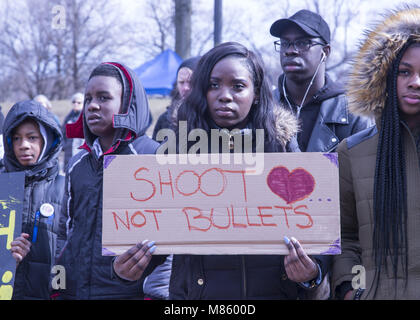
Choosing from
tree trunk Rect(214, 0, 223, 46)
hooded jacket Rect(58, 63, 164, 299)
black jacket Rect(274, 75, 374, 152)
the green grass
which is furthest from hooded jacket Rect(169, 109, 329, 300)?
the green grass

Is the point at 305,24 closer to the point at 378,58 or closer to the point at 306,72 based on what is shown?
the point at 306,72

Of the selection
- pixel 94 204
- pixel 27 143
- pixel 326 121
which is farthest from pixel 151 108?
pixel 94 204

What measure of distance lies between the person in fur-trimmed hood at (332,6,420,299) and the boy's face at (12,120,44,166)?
6.39ft

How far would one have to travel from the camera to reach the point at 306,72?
3479 millimetres

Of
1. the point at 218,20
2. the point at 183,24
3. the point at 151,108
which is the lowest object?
the point at 218,20

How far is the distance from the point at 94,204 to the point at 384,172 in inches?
57.4

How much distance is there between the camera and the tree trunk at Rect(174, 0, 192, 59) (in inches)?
435

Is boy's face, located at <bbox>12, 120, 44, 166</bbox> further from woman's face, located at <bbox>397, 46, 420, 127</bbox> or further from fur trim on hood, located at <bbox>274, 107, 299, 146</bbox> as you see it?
woman's face, located at <bbox>397, 46, 420, 127</bbox>

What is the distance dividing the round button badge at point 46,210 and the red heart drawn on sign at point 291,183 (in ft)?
5.08

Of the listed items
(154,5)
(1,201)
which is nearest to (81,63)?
(154,5)

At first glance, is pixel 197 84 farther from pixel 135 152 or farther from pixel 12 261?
pixel 12 261

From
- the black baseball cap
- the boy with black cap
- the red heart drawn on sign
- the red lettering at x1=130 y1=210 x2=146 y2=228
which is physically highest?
the black baseball cap

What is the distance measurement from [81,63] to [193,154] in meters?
27.6

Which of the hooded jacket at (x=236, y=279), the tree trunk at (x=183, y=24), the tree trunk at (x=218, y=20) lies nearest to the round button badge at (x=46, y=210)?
the hooded jacket at (x=236, y=279)
